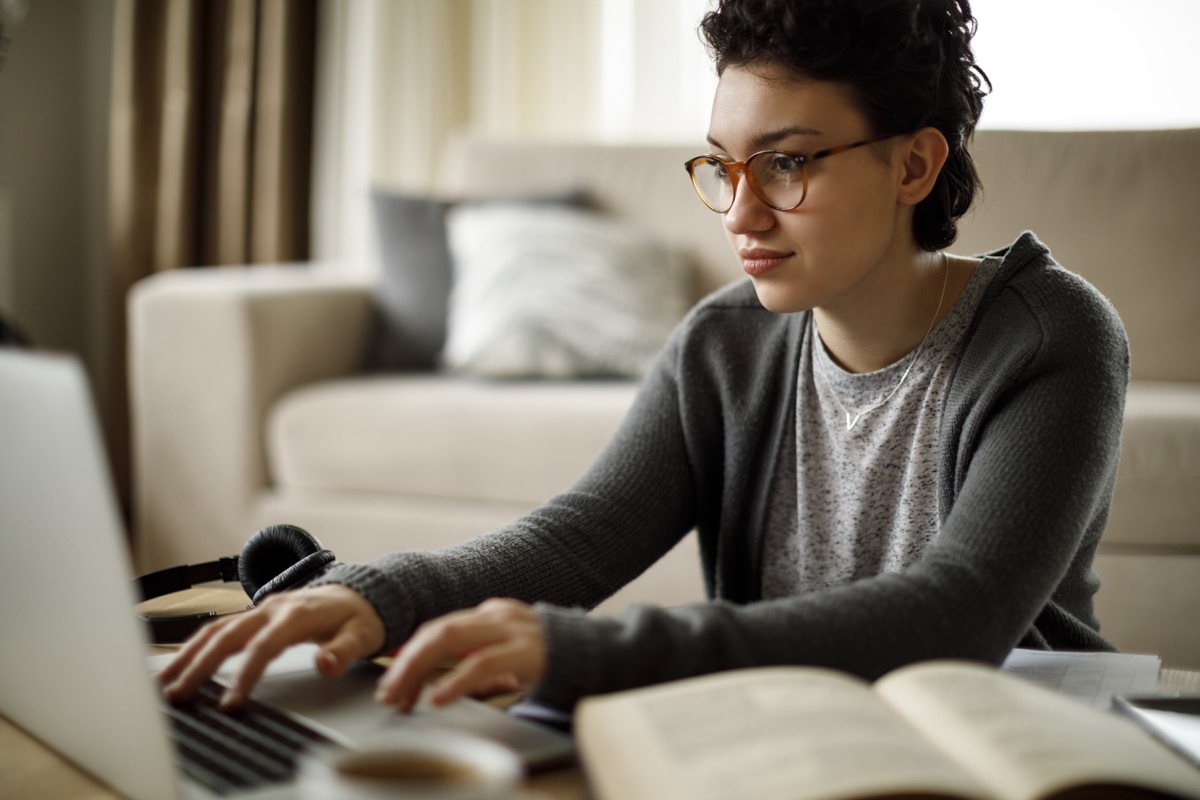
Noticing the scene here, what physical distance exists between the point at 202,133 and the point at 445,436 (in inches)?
64.9

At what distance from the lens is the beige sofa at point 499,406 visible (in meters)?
1.92

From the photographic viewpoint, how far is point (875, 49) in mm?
1067

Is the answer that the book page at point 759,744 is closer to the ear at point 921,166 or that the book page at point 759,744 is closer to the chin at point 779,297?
the chin at point 779,297

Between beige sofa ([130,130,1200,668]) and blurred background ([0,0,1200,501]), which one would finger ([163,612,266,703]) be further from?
blurred background ([0,0,1200,501])

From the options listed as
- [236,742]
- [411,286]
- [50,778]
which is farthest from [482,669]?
[411,286]

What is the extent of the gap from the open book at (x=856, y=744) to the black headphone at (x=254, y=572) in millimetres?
357

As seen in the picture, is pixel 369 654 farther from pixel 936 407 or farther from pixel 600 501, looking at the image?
pixel 936 407

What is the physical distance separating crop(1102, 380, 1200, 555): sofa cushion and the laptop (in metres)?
1.46

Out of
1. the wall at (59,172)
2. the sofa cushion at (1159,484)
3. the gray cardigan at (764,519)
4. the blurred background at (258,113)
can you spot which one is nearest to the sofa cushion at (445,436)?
the sofa cushion at (1159,484)

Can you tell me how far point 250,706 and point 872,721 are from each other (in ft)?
1.13

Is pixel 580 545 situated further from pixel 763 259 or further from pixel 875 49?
pixel 875 49

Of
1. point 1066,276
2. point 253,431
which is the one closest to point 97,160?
point 253,431

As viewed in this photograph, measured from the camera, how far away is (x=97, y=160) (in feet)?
12.1

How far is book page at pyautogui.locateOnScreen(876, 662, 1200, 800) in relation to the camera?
545mm
